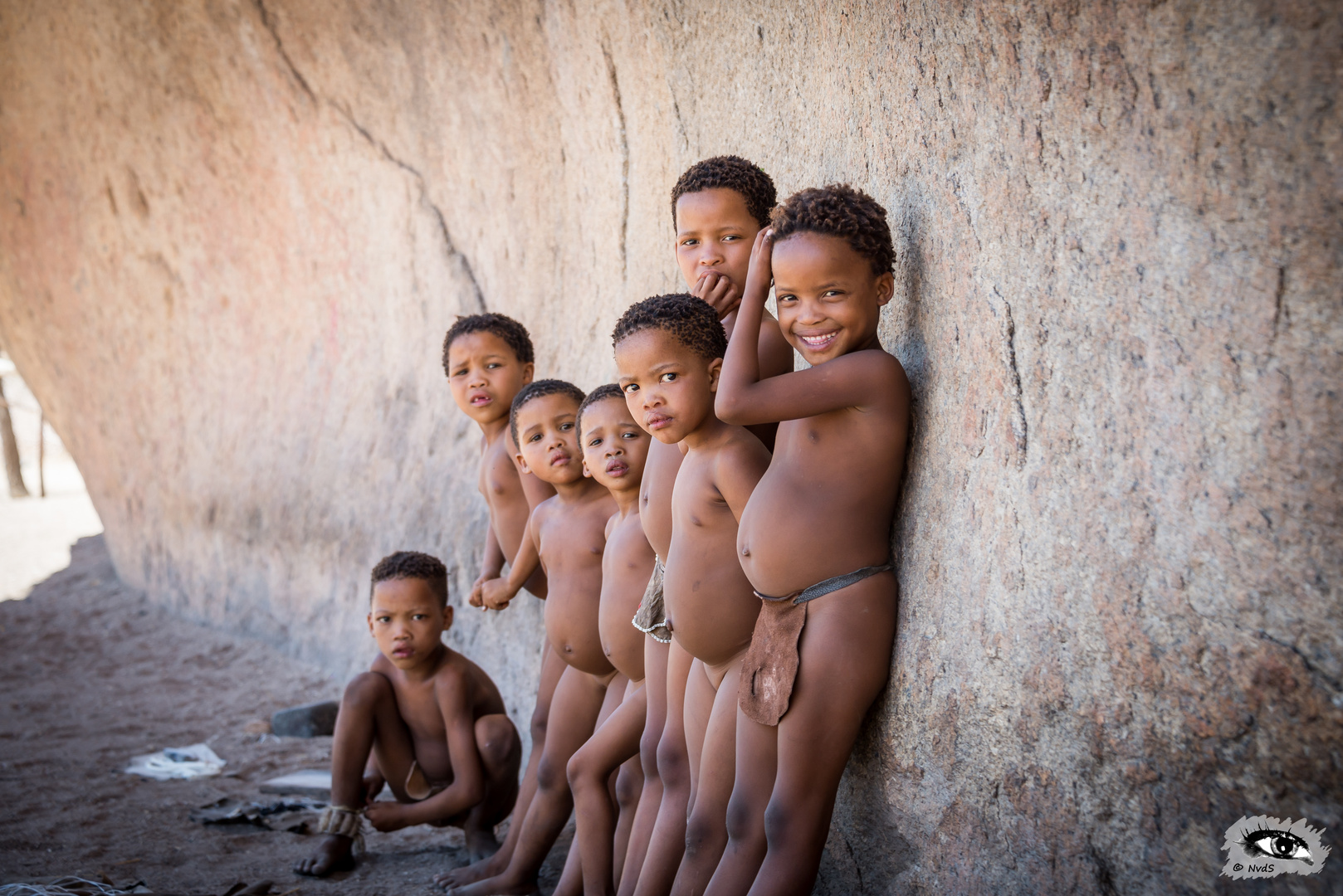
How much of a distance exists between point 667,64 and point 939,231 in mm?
1721

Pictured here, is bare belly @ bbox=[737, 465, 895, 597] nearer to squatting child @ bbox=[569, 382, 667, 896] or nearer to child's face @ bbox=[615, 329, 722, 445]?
child's face @ bbox=[615, 329, 722, 445]

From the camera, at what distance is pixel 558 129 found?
4.44 metres

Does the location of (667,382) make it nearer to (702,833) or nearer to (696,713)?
(696,713)

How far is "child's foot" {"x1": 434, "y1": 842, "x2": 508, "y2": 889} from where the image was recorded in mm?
3129

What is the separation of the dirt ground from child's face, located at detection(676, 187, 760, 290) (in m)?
1.96

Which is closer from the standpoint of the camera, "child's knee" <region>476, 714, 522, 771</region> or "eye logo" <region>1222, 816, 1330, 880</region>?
"eye logo" <region>1222, 816, 1330, 880</region>

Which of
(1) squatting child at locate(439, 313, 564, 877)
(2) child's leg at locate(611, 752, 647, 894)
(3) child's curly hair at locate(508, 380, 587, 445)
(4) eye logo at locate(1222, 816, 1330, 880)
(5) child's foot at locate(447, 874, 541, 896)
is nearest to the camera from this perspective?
(4) eye logo at locate(1222, 816, 1330, 880)

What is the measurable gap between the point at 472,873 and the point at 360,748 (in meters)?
0.64

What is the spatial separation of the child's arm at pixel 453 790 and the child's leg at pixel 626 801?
0.75m

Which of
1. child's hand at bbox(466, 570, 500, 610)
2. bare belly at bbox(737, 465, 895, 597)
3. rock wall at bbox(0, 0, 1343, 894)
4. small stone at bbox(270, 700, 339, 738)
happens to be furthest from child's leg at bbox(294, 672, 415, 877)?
bare belly at bbox(737, 465, 895, 597)

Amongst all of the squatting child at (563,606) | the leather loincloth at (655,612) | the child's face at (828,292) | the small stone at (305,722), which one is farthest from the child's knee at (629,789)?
the small stone at (305,722)

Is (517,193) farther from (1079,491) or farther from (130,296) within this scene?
(130,296)

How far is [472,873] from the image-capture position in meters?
3.16

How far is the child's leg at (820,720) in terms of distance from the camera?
200 cm
